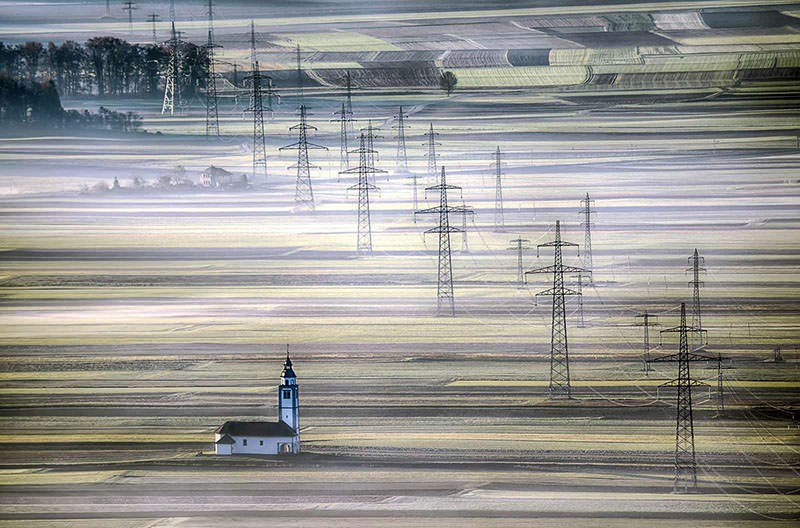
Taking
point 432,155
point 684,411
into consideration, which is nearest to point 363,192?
point 432,155

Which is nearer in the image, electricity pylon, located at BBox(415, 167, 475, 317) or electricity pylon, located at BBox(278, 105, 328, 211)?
electricity pylon, located at BBox(415, 167, 475, 317)

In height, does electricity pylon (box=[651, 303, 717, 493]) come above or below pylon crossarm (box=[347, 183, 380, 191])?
below

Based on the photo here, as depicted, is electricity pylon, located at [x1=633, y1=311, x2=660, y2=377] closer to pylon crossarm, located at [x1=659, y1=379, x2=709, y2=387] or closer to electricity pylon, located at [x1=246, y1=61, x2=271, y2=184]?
pylon crossarm, located at [x1=659, y1=379, x2=709, y2=387]

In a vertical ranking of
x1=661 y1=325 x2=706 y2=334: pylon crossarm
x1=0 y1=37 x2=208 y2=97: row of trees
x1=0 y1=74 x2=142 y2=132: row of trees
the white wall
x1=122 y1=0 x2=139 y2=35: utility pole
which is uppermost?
x1=122 y1=0 x2=139 y2=35: utility pole

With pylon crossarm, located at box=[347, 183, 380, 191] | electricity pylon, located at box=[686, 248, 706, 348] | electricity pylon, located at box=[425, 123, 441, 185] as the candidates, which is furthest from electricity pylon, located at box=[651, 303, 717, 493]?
pylon crossarm, located at box=[347, 183, 380, 191]

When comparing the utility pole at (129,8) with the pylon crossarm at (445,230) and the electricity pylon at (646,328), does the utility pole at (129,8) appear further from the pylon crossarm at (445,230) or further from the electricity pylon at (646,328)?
the electricity pylon at (646,328)

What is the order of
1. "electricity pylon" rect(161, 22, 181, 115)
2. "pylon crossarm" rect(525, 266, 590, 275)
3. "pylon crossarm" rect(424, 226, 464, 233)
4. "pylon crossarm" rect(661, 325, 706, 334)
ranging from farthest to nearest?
"electricity pylon" rect(161, 22, 181, 115)
"pylon crossarm" rect(424, 226, 464, 233)
"pylon crossarm" rect(525, 266, 590, 275)
"pylon crossarm" rect(661, 325, 706, 334)

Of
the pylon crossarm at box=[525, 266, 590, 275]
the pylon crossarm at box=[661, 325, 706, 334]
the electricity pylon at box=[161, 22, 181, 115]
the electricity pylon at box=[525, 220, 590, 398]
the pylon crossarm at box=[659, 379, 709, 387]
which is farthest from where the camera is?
the electricity pylon at box=[161, 22, 181, 115]

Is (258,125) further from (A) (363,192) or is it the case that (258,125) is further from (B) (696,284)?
(B) (696,284)
